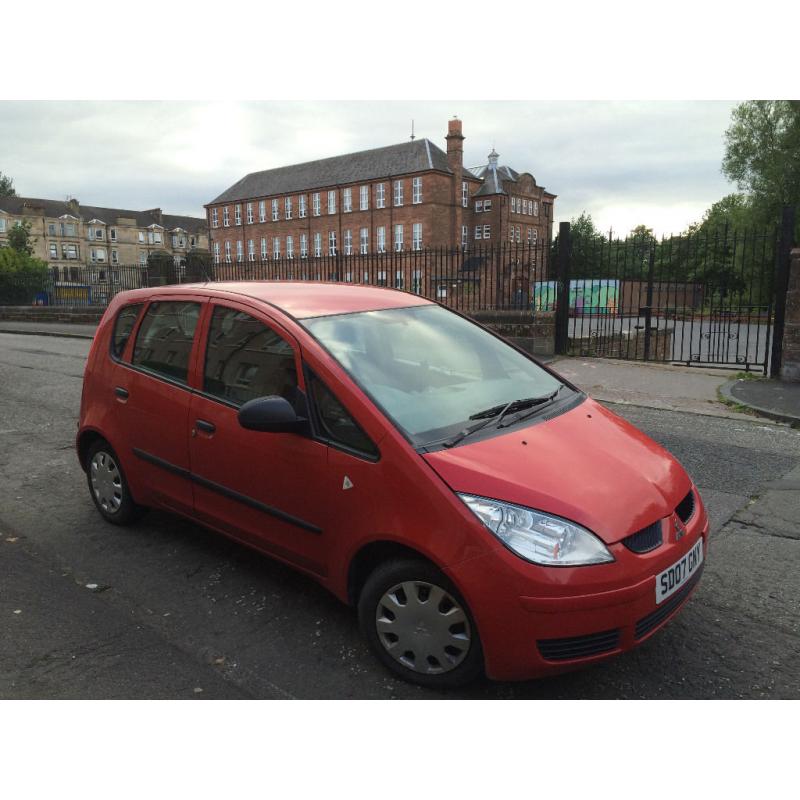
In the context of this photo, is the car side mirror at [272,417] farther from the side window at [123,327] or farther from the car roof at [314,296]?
the side window at [123,327]

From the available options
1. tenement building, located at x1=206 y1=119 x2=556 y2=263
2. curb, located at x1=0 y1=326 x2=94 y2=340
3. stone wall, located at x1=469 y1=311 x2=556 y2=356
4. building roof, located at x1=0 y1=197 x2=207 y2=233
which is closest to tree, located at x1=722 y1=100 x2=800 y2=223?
tenement building, located at x1=206 y1=119 x2=556 y2=263

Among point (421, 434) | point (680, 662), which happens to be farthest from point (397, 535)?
point (680, 662)

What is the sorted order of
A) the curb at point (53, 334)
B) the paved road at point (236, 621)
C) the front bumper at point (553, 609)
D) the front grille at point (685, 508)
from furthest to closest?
the curb at point (53, 334) → the front grille at point (685, 508) → the paved road at point (236, 621) → the front bumper at point (553, 609)

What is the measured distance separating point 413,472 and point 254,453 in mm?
1023

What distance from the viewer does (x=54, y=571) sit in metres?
4.02

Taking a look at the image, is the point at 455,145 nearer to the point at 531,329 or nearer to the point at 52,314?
the point at 52,314

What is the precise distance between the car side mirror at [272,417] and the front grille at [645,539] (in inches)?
59.3

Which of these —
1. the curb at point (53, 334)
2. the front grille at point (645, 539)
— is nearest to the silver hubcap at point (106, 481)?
the front grille at point (645, 539)

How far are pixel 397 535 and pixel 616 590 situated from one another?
0.87 metres

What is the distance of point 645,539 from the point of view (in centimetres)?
266

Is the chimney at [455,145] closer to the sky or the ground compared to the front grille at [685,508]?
closer to the sky

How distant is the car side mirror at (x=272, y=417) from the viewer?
3.08 meters

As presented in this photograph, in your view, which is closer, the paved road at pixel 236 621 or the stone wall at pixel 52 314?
the paved road at pixel 236 621

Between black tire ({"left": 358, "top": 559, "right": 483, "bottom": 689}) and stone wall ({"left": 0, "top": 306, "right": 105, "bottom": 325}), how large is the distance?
23.6m
